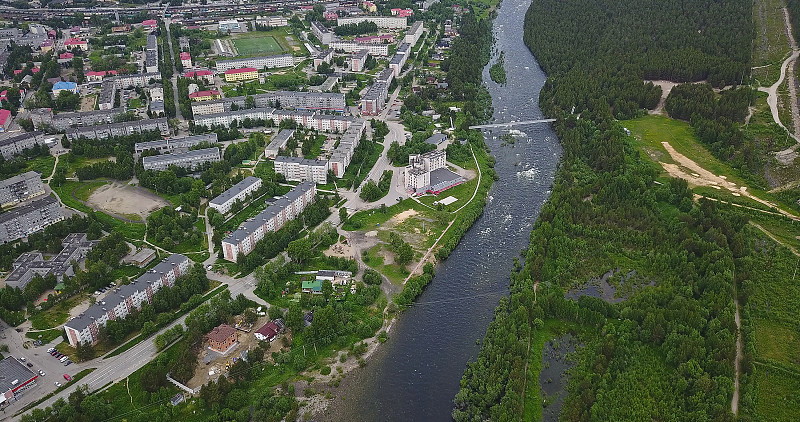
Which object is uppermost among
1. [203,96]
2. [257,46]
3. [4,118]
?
[257,46]

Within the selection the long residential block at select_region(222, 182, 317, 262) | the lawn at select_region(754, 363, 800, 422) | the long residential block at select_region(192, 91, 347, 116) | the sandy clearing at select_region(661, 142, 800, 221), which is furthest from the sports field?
the lawn at select_region(754, 363, 800, 422)

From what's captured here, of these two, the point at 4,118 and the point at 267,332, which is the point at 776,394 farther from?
the point at 4,118

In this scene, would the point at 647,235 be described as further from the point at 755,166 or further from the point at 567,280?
the point at 755,166

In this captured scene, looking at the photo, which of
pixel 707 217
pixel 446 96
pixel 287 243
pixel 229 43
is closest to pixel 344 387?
pixel 287 243

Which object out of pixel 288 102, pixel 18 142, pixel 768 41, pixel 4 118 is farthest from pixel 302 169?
pixel 768 41

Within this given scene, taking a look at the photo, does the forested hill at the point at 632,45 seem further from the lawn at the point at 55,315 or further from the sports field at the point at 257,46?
→ the lawn at the point at 55,315

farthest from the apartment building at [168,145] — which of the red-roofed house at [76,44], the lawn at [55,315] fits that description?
the red-roofed house at [76,44]
